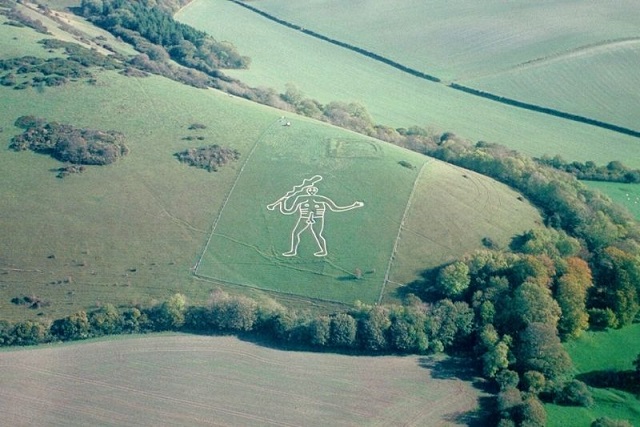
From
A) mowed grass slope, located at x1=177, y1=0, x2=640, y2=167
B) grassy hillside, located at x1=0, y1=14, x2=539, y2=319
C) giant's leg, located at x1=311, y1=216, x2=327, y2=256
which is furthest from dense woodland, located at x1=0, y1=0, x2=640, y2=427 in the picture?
mowed grass slope, located at x1=177, y1=0, x2=640, y2=167

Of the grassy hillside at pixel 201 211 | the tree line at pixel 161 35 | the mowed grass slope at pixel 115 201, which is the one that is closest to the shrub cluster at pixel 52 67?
the grassy hillside at pixel 201 211

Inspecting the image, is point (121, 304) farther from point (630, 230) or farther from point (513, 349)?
point (630, 230)

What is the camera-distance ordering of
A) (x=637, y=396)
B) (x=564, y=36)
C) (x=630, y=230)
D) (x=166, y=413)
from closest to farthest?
(x=166, y=413), (x=637, y=396), (x=630, y=230), (x=564, y=36)

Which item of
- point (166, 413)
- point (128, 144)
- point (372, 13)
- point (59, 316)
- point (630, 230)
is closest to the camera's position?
point (166, 413)

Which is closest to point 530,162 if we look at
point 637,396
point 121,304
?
point 637,396

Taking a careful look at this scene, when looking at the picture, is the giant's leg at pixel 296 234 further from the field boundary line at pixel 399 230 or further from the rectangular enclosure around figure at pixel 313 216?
the field boundary line at pixel 399 230

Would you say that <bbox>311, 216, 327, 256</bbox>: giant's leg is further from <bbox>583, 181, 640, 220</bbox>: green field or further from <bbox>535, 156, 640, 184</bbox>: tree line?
<bbox>583, 181, 640, 220</bbox>: green field

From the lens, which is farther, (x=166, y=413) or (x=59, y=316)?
(x=59, y=316)

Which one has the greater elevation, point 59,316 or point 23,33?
point 23,33
